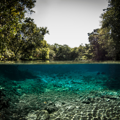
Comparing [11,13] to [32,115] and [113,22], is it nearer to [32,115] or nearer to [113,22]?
[32,115]

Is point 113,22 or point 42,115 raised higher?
point 113,22

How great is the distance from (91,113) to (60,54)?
1892 inches

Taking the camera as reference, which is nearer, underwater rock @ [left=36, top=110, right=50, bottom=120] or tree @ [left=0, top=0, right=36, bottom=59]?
underwater rock @ [left=36, top=110, right=50, bottom=120]

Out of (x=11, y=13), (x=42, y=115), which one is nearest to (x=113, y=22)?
(x=11, y=13)

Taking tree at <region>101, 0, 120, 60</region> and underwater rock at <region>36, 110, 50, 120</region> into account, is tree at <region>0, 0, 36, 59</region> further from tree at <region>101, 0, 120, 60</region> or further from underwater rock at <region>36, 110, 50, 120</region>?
tree at <region>101, 0, 120, 60</region>

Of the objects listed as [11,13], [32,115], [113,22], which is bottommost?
[32,115]

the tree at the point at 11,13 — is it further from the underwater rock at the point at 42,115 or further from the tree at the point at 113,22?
the tree at the point at 113,22

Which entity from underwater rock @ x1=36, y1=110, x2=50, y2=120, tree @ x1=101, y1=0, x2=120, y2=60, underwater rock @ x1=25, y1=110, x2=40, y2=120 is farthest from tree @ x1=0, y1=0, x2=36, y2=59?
tree @ x1=101, y1=0, x2=120, y2=60

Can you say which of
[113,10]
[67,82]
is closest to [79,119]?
[67,82]

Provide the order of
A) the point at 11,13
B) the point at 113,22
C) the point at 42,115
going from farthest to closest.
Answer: the point at 113,22
the point at 11,13
the point at 42,115

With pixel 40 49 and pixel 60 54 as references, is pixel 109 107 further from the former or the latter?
pixel 60 54

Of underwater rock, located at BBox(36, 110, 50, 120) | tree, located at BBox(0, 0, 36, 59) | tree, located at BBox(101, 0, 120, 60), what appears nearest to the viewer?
underwater rock, located at BBox(36, 110, 50, 120)

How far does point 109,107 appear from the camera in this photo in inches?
192

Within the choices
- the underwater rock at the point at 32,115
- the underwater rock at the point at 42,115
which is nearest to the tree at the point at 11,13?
the underwater rock at the point at 32,115
